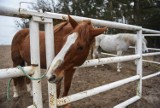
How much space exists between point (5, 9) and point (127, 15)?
13885mm

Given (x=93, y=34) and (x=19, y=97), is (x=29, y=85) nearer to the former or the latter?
(x=19, y=97)

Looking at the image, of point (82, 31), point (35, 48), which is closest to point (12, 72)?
point (35, 48)

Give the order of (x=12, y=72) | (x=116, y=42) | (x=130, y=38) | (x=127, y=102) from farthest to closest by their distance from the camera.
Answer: (x=116, y=42), (x=130, y=38), (x=127, y=102), (x=12, y=72)

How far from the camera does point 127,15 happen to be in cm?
1464

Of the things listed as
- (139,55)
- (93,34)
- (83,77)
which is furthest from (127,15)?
(93,34)

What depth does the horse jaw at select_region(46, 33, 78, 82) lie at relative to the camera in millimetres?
1573

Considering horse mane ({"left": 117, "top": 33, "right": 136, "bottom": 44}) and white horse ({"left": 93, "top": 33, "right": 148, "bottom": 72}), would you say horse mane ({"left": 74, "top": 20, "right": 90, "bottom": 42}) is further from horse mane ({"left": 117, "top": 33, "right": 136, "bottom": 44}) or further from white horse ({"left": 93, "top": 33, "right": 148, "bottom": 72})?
horse mane ({"left": 117, "top": 33, "right": 136, "bottom": 44})

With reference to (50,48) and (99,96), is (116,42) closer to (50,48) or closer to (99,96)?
(99,96)

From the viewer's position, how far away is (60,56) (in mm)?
1661

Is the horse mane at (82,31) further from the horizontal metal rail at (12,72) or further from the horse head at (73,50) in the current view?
the horizontal metal rail at (12,72)

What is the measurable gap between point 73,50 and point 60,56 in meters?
0.12

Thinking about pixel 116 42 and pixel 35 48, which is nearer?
pixel 35 48

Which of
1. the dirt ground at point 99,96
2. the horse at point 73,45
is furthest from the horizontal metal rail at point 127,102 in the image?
the horse at point 73,45

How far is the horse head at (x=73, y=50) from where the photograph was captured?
160 cm
